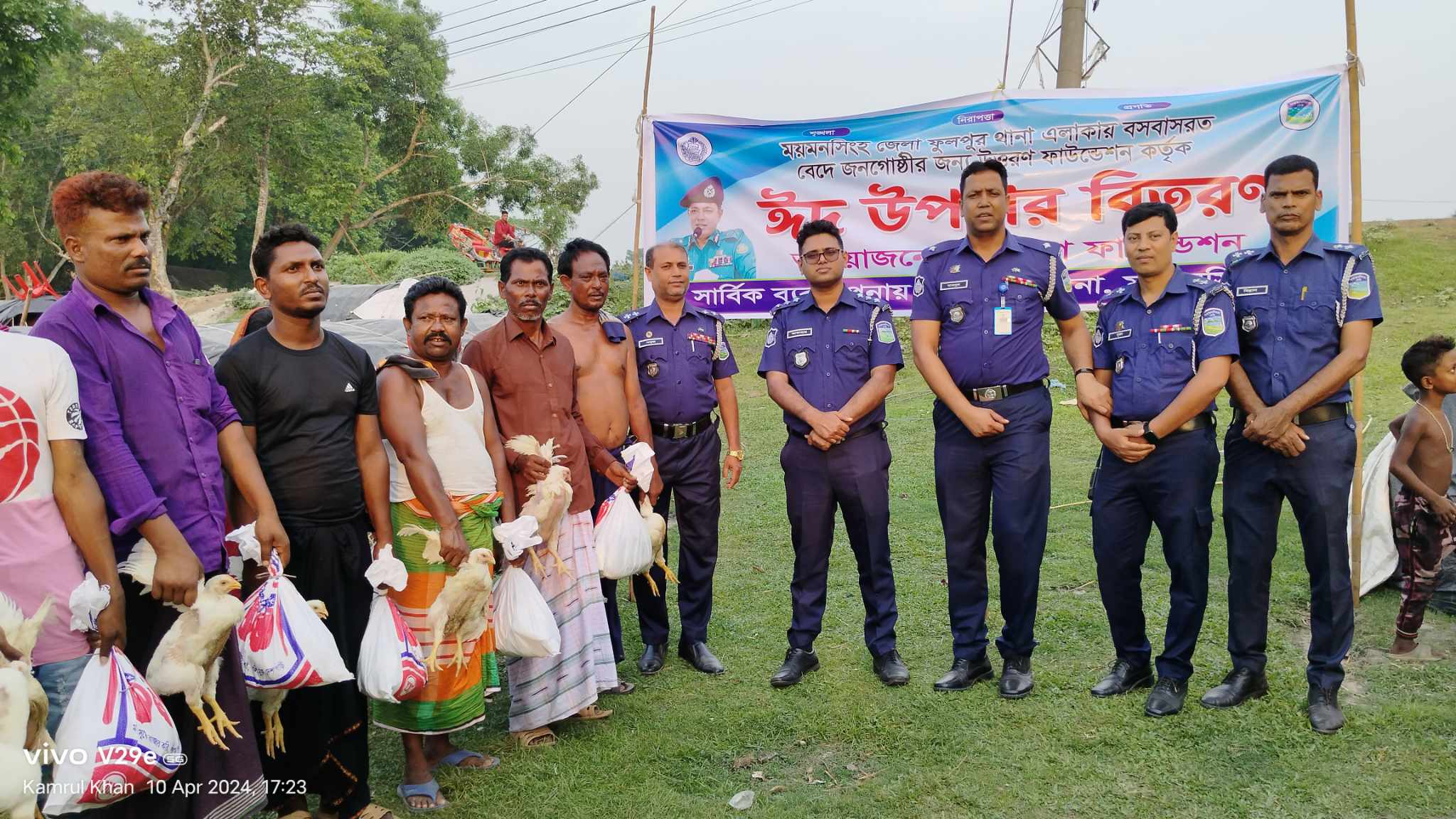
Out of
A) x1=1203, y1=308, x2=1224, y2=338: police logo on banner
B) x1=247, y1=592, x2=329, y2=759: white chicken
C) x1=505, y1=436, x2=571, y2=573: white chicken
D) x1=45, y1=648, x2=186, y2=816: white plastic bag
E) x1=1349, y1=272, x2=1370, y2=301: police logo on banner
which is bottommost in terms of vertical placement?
x1=247, y1=592, x2=329, y2=759: white chicken

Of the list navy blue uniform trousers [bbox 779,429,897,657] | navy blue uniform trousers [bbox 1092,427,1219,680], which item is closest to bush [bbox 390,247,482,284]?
navy blue uniform trousers [bbox 779,429,897,657]

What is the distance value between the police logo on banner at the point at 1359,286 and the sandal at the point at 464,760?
3.62 metres

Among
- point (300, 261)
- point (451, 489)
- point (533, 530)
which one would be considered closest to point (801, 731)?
point (533, 530)

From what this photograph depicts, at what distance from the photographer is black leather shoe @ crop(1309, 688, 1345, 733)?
11.5ft

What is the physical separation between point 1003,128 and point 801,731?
4461 millimetres

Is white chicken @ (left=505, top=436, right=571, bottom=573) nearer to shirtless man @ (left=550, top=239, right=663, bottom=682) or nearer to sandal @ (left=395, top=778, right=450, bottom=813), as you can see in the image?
shirtless man @ (left=550, top=239, right=663, bottom=682)

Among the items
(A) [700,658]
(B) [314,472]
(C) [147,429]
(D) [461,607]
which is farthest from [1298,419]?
(C) [147,429]

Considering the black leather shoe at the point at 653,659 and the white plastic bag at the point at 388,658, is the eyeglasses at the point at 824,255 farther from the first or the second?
the white plastic bag at the point at 388,658

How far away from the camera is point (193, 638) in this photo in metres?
2.56

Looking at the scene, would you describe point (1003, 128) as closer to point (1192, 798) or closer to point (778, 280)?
point (778, 280)

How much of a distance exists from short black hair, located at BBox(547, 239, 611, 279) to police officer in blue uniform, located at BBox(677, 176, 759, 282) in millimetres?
2176

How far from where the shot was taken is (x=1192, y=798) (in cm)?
308

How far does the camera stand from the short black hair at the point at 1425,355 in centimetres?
418

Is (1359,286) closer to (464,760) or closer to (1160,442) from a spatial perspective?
(1160,442)
